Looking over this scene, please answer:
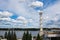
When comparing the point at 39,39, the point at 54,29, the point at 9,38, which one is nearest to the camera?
the point at 39,39

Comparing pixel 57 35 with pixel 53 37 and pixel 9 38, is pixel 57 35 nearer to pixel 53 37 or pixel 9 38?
pixel 53 37

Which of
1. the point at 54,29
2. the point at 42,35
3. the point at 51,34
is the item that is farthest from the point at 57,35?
the point at 54,29

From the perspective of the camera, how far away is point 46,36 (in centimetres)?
4838

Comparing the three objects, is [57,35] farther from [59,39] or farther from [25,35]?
[25,35]

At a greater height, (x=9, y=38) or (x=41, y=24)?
(x=41, y=24)

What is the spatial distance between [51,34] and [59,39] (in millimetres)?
2186

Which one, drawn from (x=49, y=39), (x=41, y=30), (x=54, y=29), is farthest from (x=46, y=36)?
(x=54, y=29)

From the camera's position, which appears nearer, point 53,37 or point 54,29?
point 53,37

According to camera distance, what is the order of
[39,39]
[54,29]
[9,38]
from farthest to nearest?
1. [54,29]
2. [9,38]
3. [39,39]

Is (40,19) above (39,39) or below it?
above

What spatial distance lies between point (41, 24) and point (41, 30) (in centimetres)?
166

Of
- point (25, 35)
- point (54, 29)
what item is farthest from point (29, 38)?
point (54, 29)

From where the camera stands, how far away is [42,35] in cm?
5169

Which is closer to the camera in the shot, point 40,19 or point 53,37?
point 53,37
